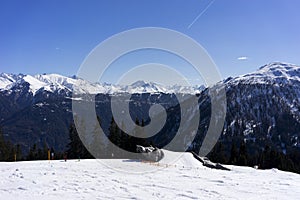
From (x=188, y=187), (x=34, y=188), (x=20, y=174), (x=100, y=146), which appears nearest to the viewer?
(x=34, y=188)

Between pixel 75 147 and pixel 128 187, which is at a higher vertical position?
pixel 75 147

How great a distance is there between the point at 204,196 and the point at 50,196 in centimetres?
850

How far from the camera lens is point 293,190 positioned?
22.3 meters

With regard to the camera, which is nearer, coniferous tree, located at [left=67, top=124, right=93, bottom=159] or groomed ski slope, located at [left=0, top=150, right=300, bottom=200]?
groomed ski slope, located at [left=0, top=150, right=300, bottom=200]

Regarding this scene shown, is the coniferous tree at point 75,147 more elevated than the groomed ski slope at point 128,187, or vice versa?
the coniferous tree at point 75,147

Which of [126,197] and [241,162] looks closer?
[126,197]

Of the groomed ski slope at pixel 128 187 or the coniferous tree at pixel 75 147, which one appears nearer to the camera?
the groomed ski slope at pixel 128 187

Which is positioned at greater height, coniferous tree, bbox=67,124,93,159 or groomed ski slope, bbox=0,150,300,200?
coniferous tree, bbox=67,124,93,159

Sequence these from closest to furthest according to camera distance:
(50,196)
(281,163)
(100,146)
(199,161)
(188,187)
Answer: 1. (50,196)
2. (188,187)
3. (199,161)
4. (100,146)
5. (281,163)

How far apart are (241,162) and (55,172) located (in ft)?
194

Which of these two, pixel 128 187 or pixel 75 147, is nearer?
pixel 128 187

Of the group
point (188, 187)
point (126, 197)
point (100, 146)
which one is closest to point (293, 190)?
point (188, 187)

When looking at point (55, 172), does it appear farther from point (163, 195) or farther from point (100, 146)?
point (100, 146)

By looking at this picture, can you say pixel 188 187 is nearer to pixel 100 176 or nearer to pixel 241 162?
pixel 100 176
